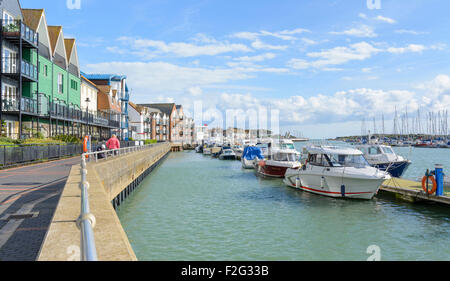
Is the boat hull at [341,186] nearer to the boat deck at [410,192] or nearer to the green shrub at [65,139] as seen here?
A: the boat deck at [410,192]

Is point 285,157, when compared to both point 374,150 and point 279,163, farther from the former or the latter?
point 374,150

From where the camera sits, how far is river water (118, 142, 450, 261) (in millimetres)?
12297

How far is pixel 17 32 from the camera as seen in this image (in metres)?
32.7

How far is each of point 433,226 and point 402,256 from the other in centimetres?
488

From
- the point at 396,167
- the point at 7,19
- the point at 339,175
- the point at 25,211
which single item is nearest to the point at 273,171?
the point at 396,167

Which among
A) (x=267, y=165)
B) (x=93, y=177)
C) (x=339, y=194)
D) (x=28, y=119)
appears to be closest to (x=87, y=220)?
(x=93, y=177)

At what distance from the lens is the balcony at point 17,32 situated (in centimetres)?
3250

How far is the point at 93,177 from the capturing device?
45.8 ft

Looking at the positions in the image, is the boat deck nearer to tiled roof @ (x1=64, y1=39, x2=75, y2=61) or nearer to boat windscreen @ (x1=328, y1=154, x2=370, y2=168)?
boat windscreen @ (x1=328, y1=154, x2=370, y2=168)

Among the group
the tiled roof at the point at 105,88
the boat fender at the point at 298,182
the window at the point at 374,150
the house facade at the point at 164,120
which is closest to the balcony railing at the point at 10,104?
the boat fender at the point at 298,182

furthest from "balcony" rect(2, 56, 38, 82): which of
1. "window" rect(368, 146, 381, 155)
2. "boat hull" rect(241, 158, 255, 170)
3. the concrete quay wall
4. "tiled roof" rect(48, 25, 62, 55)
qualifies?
"window" rect(368, 146, 381, 155)

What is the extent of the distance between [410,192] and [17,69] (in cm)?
3398
